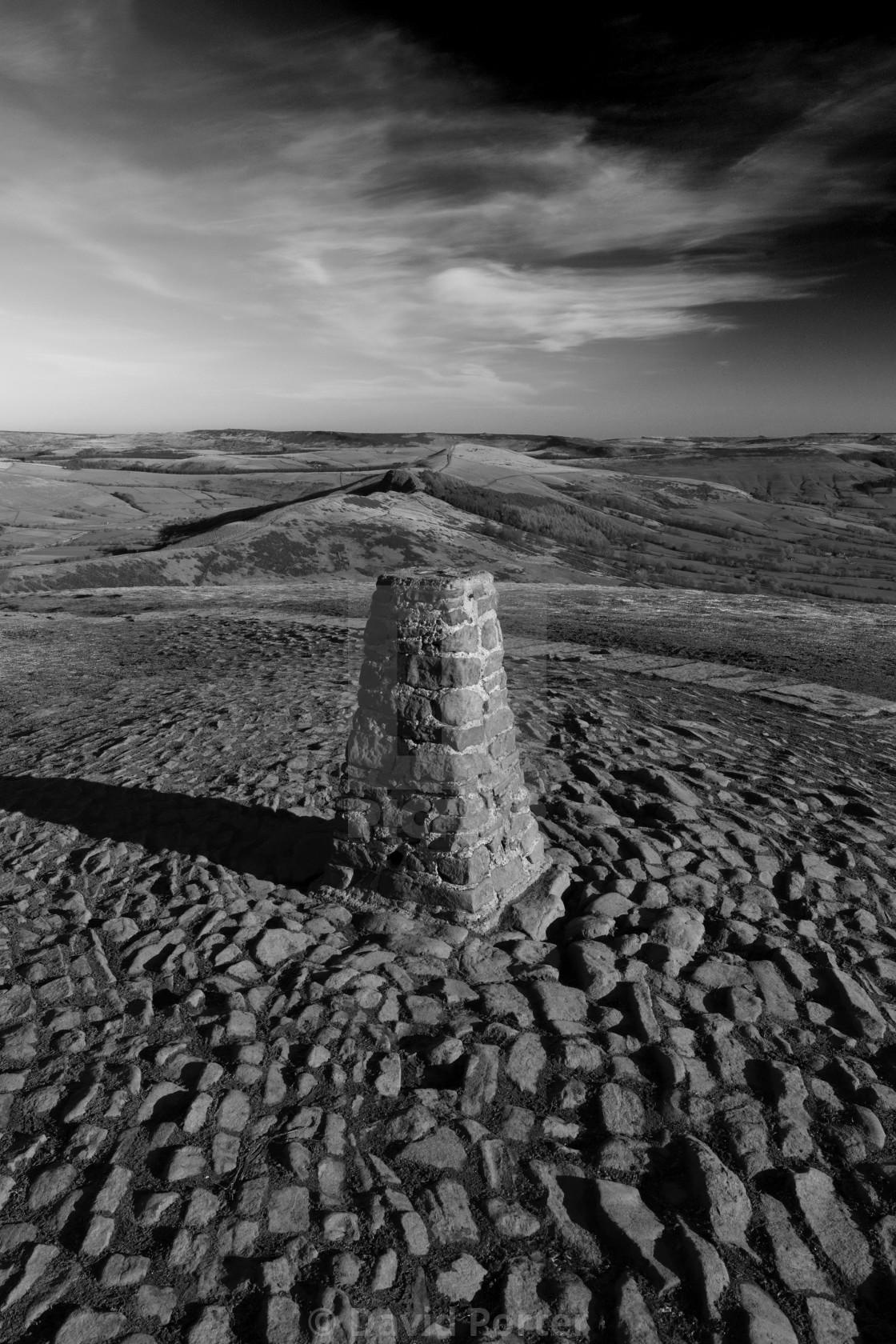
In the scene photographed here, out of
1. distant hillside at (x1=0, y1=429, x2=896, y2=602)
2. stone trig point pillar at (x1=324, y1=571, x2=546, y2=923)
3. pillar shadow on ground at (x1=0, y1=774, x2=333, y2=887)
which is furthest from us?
distant hillside at (x1=0, y1=429, x2=896, y2=602)

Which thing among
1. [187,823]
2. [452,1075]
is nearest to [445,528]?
[187,823]

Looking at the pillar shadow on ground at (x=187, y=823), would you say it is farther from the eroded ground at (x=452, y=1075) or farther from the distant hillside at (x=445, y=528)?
the distant hillside at (x=445, y=528)

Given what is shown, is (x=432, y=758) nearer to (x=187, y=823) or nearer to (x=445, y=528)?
(x=187, y=823)

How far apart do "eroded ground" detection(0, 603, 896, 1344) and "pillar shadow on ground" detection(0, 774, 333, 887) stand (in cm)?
4

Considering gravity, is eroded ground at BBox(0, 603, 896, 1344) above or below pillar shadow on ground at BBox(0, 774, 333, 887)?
above

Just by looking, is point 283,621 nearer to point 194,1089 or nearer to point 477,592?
point 477,592

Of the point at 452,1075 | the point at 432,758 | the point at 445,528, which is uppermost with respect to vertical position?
the point at 432,758

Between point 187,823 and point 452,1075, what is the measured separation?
358 centimetres

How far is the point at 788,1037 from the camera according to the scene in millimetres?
4410

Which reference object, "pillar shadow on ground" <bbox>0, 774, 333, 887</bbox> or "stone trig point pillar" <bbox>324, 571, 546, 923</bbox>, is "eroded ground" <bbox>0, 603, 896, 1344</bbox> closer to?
"pillar shadow on ground" <bbox>0, 774, 333, 887</bbox>

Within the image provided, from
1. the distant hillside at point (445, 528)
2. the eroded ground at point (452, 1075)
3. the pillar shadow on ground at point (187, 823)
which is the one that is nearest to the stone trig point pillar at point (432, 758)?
the eroded ground at point (452, 1075)

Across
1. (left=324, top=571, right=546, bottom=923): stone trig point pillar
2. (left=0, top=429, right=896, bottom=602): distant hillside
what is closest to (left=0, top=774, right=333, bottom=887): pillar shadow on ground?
(left=324, top=571, right=546, bottom=923): stone trig point pillar

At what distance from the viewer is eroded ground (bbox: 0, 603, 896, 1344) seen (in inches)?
121

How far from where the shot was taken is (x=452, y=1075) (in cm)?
406
